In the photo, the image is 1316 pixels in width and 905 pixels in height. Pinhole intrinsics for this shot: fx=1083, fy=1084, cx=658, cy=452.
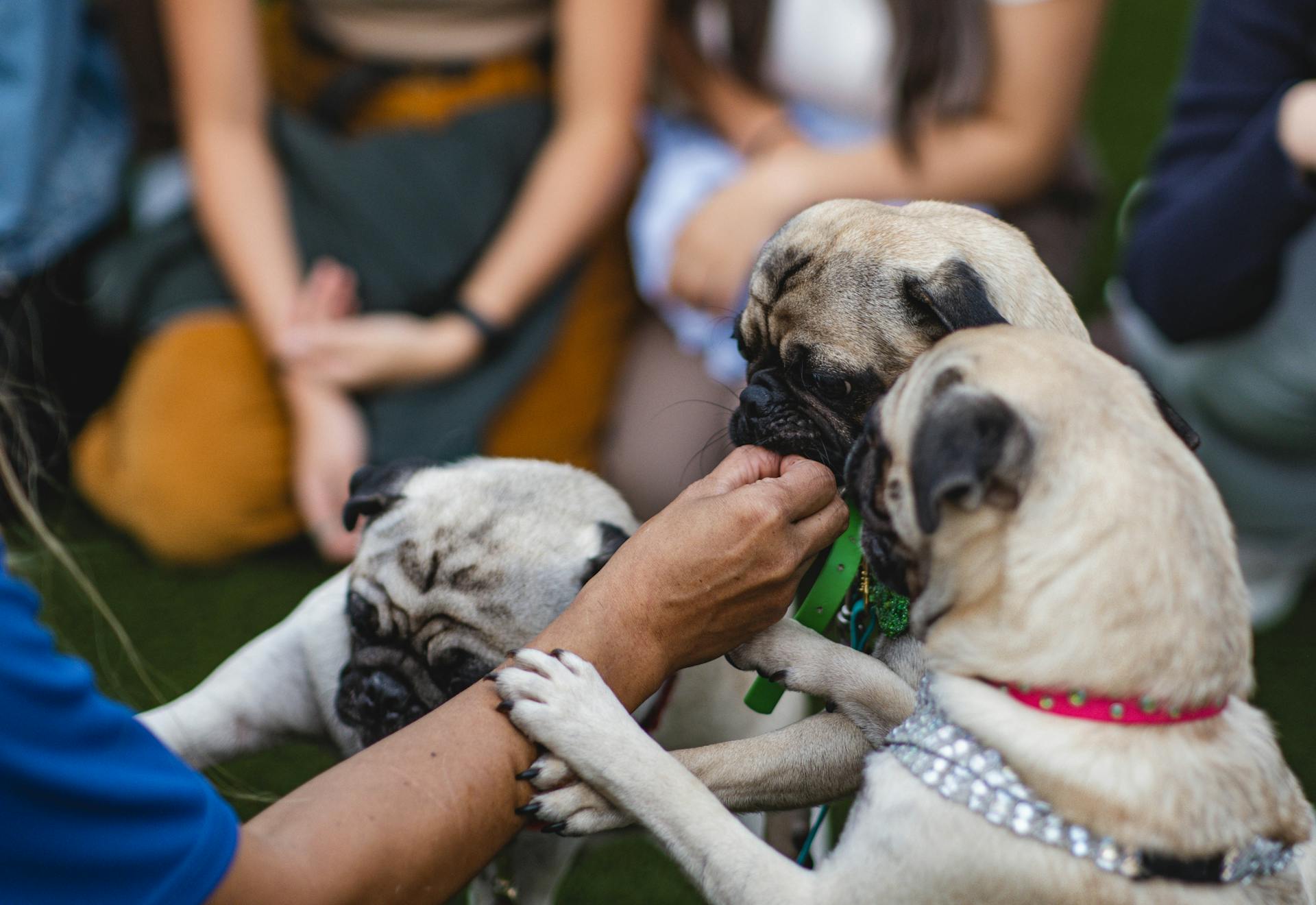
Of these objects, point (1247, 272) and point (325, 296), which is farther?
point (325, 296)

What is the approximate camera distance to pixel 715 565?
139 cm

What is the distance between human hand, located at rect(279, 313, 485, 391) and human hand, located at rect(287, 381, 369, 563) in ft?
0.18

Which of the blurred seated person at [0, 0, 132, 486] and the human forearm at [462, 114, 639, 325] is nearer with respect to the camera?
the blurred seated person at [0, 0, 132, 486]

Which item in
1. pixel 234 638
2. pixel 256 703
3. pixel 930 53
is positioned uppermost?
pixel 930 53

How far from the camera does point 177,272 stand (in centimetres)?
302

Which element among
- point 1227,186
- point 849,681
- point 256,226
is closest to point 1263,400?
point 1227,186

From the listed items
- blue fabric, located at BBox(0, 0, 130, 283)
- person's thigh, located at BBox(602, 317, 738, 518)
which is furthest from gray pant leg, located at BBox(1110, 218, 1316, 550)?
blue fabric, located at BBox(0, 0, 130, 283)

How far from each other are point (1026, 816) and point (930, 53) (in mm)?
1935

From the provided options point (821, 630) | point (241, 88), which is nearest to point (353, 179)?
point (241, 88)

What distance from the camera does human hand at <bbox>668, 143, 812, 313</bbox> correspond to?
A: 260 cm

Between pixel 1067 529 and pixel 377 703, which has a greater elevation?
pixel 1067 529

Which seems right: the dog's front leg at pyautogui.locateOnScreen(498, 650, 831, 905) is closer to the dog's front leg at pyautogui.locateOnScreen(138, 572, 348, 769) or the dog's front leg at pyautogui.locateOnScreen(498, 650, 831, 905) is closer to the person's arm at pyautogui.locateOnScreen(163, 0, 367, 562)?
the dog's front leg at pyautogui.locateOnScreen(138, 572, 348, 769)

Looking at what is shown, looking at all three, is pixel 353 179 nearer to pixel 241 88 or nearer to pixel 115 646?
pixel 241 88

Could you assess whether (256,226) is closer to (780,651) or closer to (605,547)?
(605,547)
